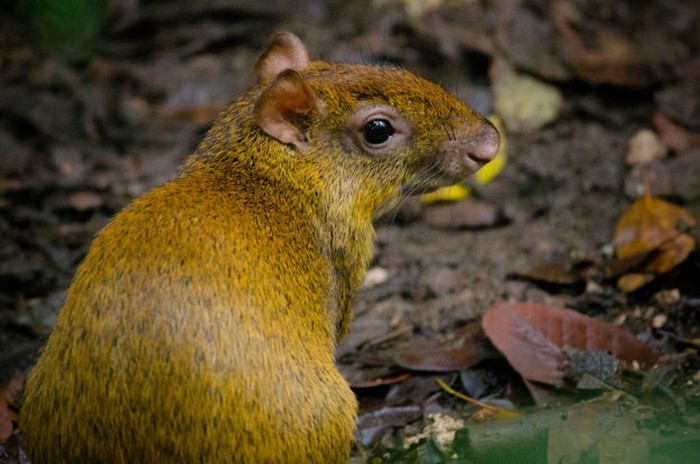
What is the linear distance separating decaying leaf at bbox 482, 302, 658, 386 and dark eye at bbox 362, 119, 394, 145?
1.02 m

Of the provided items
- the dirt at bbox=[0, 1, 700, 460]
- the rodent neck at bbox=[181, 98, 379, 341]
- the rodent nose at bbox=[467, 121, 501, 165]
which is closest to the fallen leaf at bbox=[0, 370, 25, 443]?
the dirt at bbox=[0, 1, 700, 460]

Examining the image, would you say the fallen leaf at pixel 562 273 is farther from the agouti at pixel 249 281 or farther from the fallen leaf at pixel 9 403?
the fallen leaf at pixel 9 403

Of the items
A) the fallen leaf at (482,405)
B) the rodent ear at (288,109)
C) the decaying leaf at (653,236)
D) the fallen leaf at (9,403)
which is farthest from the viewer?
the decaying leaf at (653,236)

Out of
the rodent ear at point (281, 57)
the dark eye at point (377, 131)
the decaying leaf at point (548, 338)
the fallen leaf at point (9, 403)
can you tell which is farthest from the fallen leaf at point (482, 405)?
the fallen leaf at point (9, 403)

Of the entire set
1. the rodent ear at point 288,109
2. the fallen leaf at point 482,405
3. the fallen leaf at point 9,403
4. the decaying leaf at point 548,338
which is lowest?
the fallen leaf at point 482,405

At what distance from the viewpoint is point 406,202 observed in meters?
5.47

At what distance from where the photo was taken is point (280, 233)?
4.00 m

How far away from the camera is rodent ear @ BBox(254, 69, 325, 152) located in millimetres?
4129

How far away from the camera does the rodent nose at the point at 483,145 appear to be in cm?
448

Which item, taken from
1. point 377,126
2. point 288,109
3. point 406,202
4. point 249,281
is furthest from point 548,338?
point 249,281

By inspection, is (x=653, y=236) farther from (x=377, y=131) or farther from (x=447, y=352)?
(x=377, y=131)

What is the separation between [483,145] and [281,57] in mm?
992

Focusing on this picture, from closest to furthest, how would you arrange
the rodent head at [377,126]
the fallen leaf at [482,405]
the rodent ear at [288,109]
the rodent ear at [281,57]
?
1. the rodent ear at [288,109]
2. the rodent head at [377,126]
3. the fallen leaf at [482,405]
4. the rodent ear at [281,57]

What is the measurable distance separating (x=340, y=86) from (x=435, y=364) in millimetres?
1366
